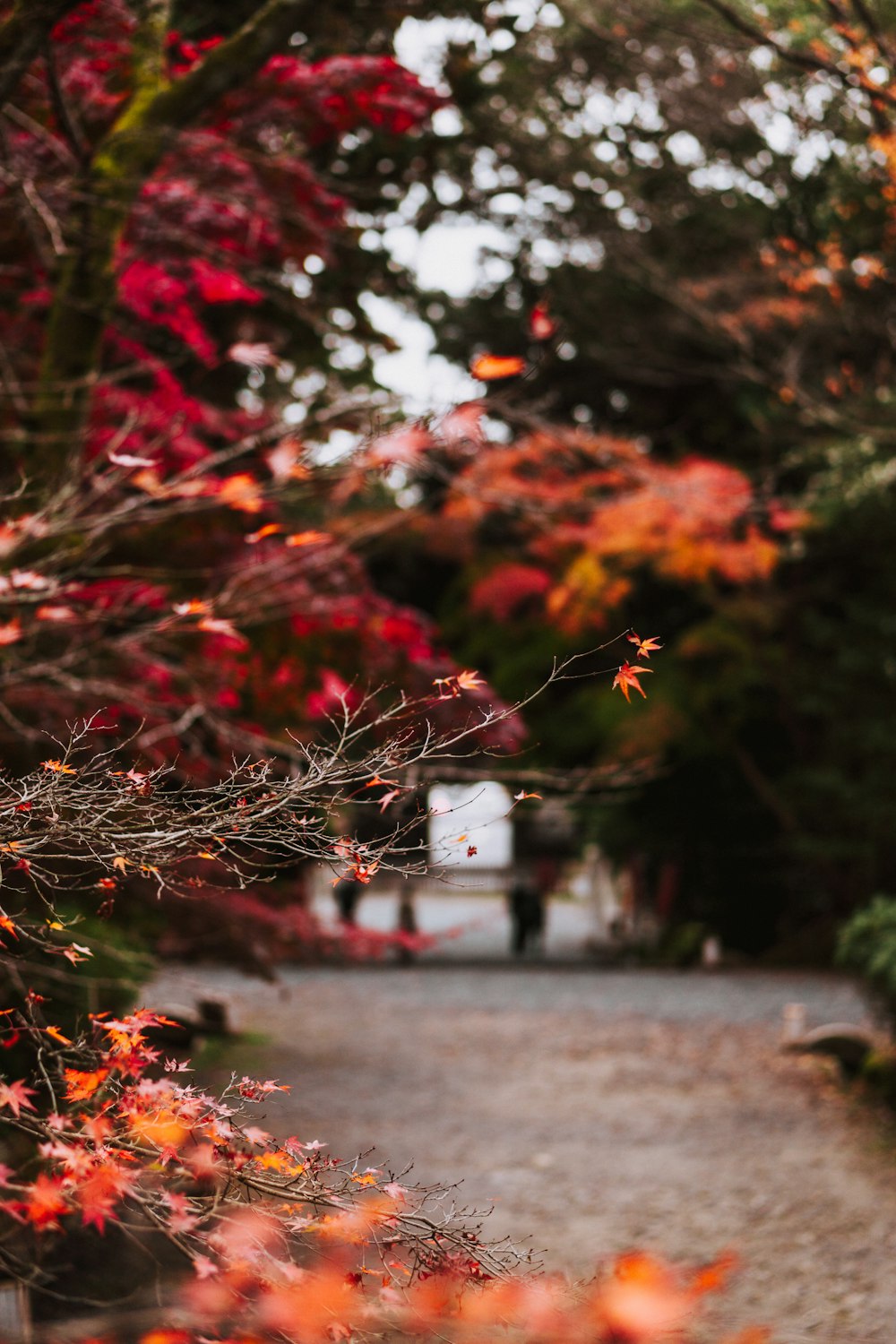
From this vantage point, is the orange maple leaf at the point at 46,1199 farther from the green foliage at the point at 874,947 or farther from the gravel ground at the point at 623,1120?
the green foliage at the point at 874,947

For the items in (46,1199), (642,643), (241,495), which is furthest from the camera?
(241,495)

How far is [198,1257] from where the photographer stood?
1.89 meters

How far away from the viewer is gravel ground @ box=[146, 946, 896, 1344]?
527cm

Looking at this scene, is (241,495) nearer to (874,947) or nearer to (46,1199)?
(46,1199)

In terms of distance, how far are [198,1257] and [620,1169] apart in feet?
17.4

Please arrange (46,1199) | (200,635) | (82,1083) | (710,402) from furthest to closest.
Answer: (710,402), (200,635), (82,1083), (46,1199)

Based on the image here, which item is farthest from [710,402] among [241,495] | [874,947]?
[241,495]

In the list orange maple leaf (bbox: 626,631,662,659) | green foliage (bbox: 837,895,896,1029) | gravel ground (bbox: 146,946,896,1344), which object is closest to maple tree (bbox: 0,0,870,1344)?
orange maple leaf (bbox: 626,631,662,659)

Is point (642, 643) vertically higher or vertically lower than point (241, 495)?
higher

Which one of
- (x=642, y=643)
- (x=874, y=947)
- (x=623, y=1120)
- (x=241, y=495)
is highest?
(x=642, y=643)

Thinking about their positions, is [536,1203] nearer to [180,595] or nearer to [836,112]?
[180,595]

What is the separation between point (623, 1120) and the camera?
7875 mm

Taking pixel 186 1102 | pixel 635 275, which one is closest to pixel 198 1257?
pixel 186 1102

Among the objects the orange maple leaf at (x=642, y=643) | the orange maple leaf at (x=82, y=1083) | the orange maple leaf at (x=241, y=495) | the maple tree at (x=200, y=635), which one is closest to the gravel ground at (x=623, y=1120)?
the maple tree at (x=200, y=635)
